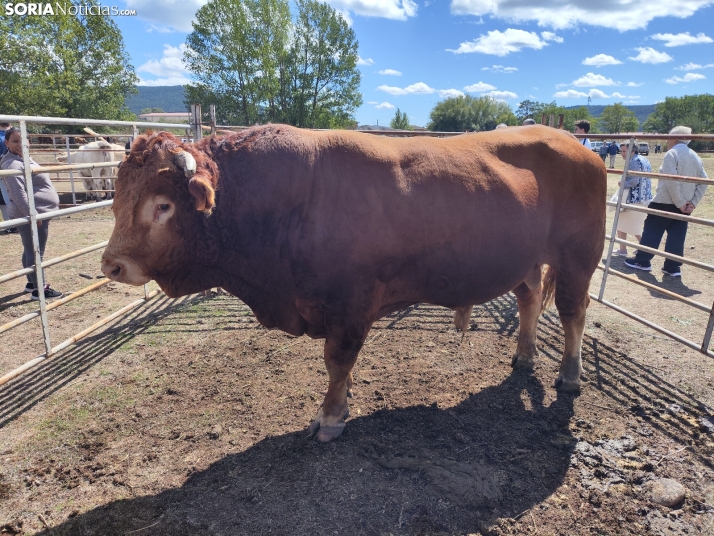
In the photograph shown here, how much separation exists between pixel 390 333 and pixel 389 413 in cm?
156

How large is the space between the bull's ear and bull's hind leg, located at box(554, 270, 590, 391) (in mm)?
2870

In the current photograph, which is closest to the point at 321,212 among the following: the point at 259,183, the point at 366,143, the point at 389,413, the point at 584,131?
the point at 259,183

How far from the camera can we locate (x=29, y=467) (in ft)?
9.47

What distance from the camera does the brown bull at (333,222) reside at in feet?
9.05

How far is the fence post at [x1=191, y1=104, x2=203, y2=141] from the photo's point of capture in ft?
20.6

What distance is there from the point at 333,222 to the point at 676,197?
6048mm

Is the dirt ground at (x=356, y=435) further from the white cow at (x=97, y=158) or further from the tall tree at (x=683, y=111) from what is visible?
the tall tree at (x=683, y=111)

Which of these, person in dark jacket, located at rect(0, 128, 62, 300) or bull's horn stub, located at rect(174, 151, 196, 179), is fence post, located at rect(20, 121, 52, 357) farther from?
bull's horn stub, located at rect(174, 151, 196, 179)

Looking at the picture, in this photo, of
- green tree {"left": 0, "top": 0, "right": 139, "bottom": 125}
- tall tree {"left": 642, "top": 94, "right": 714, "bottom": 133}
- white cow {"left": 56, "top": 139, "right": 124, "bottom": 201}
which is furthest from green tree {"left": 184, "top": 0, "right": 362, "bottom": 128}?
tall tree {"left": 642, "top": 94, "right": 714, "bottom": 133}

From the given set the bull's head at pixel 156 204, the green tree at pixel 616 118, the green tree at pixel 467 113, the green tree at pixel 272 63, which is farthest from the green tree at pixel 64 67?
the green tree at pixel 616 118

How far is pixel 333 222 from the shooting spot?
293cm

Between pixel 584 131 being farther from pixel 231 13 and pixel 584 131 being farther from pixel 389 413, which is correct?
pixel 231 13

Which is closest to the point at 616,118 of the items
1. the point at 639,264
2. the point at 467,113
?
the point at 467,113

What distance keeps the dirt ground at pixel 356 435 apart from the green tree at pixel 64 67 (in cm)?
3079
